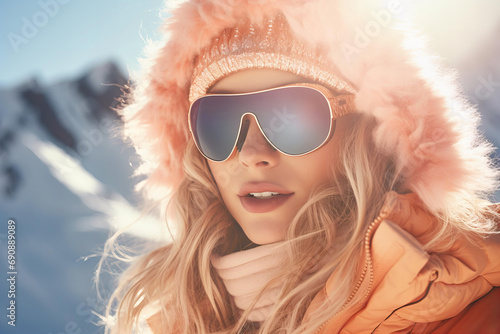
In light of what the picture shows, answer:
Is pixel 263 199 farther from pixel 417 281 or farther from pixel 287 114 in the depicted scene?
pixel 417 281

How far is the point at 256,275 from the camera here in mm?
Answer: 1180

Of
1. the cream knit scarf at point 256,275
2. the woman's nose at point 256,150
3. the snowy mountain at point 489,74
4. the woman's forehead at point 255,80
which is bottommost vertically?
the cream knit scarf at point 256,275

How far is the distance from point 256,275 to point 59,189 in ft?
6.75

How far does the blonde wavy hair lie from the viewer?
1.01 m

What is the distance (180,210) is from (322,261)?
0.59m

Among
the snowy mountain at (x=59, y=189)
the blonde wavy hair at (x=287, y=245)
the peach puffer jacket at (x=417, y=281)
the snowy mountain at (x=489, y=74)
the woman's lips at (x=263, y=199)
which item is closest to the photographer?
the peach puffer jacket at (x=417, y=281)

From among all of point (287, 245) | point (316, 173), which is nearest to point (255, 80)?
point (316, 173)

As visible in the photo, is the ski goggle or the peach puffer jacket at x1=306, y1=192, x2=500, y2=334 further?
the ski goggle

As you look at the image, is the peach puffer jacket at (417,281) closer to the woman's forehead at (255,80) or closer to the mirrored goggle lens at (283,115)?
the mirrored goggle lens at (283,115)

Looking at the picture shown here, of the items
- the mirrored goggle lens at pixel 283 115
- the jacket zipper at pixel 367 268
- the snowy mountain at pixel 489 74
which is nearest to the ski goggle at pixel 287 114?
the mirrored goggle lens at pixel 283 115

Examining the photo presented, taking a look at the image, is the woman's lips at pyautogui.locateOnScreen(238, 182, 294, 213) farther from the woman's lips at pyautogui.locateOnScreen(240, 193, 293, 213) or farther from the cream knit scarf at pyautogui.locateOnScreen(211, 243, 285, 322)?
the cream knit scarf at pyautogui.locateOnScreen(211, 243, 285, 322)

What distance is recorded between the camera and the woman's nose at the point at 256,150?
1.11 meters

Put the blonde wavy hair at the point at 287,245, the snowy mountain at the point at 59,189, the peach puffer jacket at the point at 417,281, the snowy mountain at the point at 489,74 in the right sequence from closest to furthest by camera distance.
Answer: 1. the peach puffer jacket at the point at 417,281
2. the blonde wavy hair at the point at 287,245
3. the snowy mountain at the point at 489,74
4. the snowy mountain at the point at 59,189

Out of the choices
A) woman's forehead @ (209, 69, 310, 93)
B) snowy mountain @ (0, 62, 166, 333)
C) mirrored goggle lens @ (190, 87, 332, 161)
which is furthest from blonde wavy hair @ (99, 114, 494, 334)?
snowy mountain @ (0, 62, 166, 333)
